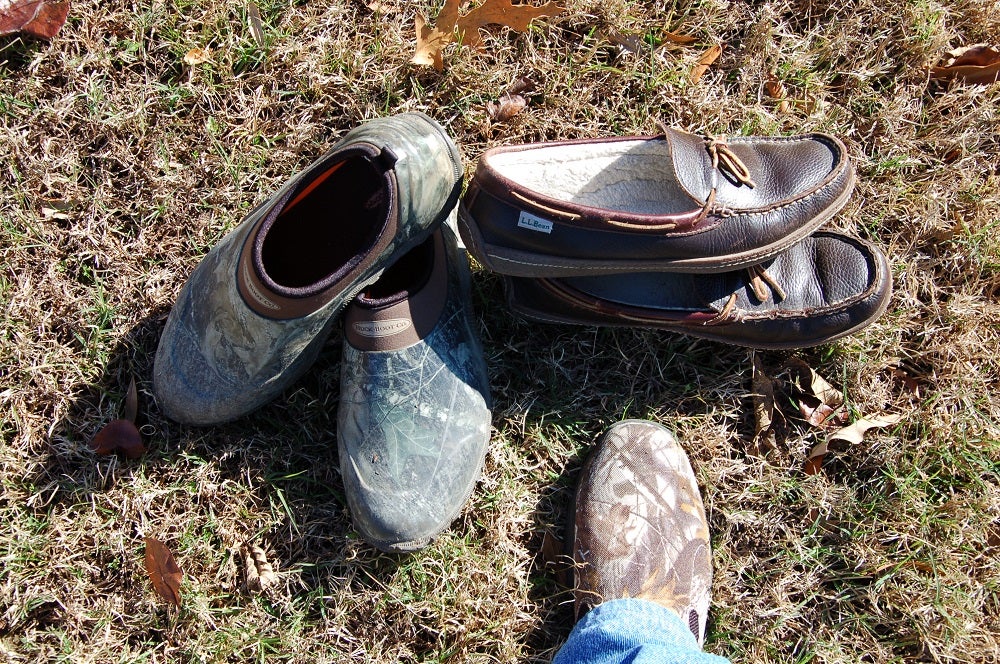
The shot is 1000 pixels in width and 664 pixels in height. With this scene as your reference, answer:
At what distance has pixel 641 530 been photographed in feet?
7.06

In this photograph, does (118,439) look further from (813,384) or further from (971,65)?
(971,65)

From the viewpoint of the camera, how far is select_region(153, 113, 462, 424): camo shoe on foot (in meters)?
1.77

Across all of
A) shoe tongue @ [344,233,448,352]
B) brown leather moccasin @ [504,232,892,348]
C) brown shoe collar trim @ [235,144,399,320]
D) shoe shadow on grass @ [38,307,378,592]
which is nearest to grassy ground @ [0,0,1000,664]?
shoe shadow on grass @ [38,307,378,592]

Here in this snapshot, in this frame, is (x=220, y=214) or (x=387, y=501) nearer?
(x=387, y=501)

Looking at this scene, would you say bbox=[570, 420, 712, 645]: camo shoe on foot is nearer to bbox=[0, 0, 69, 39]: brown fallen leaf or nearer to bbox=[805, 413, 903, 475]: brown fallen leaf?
bbox=[805, 413, 903, 475]: brown fallen leaf

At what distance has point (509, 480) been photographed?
2158mm

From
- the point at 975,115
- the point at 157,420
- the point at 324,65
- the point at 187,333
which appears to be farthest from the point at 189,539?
the point at 975,115

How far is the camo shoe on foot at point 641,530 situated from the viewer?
2111 mm

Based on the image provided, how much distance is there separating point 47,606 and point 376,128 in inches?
62.2

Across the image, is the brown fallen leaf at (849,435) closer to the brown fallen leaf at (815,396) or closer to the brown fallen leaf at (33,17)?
the brown fallen leaf at (815,396)

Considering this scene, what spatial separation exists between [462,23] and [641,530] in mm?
1580

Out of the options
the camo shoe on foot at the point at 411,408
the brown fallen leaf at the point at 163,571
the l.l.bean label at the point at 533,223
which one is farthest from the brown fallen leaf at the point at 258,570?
the l.l.bean label at the point at 533,223

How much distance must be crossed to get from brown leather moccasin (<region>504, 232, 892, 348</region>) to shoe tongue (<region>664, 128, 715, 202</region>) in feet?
0.93

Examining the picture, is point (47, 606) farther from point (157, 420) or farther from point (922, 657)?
point (922, 657)
